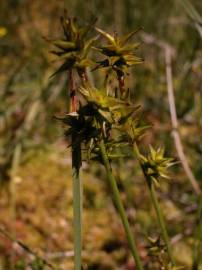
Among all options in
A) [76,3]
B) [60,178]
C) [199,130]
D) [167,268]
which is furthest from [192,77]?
[167,268]

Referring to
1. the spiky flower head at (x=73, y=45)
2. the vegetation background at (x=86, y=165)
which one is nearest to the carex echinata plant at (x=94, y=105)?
the spiky flower head at (x=73, y=45)

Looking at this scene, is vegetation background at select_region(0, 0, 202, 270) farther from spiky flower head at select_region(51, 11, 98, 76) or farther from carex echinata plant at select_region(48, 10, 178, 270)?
spiky flower head at select_region(51, 11, 98, 76)

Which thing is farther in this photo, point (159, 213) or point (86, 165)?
point (86, 165)

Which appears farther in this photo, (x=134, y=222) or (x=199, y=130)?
(x=199, y=130)

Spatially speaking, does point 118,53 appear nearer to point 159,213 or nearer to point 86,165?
point 159,213

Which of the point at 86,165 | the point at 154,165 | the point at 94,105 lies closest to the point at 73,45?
the point at 94,105

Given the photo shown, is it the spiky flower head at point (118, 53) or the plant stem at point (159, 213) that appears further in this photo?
the plant stem at point (159, 213)

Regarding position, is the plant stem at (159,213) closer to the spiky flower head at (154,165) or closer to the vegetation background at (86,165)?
the spiky flower head at (154,165)

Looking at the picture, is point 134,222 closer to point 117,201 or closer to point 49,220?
point 49,220

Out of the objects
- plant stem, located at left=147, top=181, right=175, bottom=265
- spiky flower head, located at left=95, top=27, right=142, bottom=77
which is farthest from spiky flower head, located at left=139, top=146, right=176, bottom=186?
spiky flower head, located at left=95, top=27, right=142, bottom=77
